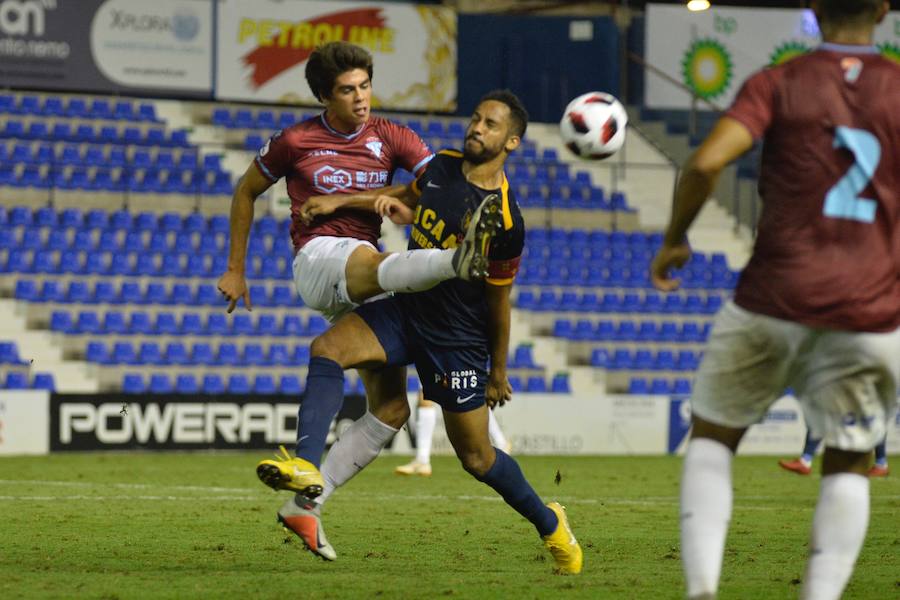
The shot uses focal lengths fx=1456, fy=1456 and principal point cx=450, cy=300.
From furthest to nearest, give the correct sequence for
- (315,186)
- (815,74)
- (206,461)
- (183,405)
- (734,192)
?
(734,192)
(183,405)
(206,461)
(315,186)
(815,74)

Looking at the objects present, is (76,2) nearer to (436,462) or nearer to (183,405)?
(183,405)

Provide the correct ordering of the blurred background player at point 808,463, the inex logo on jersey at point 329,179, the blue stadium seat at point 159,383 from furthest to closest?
1. the blue stadium seat at point 159,383
2. the blurred background player at point 808,463
3. the inex logo on jersey at point 329,179

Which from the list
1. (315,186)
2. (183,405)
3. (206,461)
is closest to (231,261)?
(315,186)

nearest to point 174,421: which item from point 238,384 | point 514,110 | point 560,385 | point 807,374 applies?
point 238,384

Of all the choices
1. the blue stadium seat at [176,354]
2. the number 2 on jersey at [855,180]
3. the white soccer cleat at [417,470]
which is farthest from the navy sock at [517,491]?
the blue stadium seat at [176,354]

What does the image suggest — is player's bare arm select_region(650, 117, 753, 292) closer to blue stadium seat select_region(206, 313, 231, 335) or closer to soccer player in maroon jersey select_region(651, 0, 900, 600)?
soccer player in maroon jersey select_region(651, 0, 900, 600)

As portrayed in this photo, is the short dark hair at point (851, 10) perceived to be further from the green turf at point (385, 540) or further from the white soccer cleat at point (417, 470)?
the white soccer cleat at point (417, 470)

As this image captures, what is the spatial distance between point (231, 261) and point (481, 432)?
1432 mm

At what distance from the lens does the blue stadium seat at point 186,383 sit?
1825 cm

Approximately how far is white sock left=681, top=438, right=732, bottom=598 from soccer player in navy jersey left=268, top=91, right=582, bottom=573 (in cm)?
192

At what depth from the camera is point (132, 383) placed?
1811 centimetres

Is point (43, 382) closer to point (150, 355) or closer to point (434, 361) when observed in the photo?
point (150, 355)

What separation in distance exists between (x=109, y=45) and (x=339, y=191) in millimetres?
18637

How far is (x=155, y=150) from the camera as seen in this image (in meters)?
23.0
